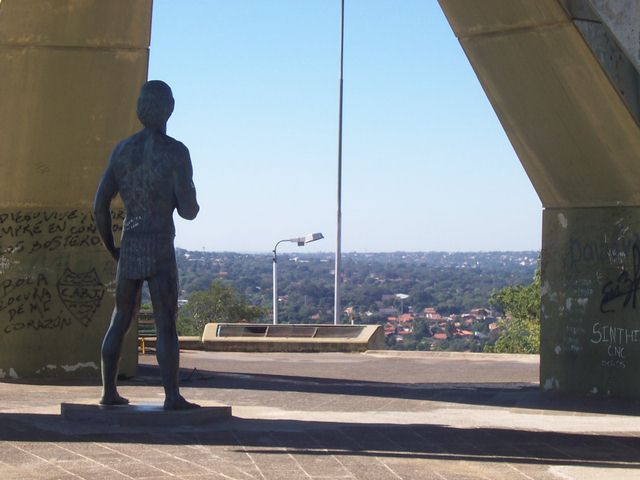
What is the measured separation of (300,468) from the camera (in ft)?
25.3

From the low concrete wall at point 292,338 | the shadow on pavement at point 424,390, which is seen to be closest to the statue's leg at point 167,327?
the shadow on pavement at point 424,390

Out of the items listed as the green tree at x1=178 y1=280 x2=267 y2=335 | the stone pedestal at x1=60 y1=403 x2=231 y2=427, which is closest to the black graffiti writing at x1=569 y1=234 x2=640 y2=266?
the stone pedestal at x1=60 y1=403 x2=231 y2=427

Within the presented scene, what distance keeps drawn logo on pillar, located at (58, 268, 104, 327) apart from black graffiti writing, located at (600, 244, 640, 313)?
567cm

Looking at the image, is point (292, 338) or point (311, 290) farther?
point (311, 290)

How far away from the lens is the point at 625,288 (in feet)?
40.4

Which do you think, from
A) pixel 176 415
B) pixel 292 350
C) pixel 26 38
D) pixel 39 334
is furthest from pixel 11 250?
pixel 292 350

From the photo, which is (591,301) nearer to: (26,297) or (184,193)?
(184,193)

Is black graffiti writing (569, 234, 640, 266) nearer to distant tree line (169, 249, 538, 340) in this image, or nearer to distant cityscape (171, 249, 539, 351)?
distant tree line (169, 249, 538, 340)

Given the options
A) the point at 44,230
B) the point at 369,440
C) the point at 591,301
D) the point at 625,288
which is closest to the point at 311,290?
the point at 44,230

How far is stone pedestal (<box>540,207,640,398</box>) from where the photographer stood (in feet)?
40.2

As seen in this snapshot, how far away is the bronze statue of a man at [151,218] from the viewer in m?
9.20

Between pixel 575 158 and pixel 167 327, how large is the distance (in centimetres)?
494

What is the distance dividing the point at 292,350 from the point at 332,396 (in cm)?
860

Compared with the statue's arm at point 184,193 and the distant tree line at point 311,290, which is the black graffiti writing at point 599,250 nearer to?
the statue's arm at point 184,193
